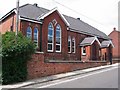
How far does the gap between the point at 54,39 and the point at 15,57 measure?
12.9 metres

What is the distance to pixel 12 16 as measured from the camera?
27.4 meters

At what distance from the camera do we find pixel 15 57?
16.8m

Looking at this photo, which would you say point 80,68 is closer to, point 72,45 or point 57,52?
point 57,52

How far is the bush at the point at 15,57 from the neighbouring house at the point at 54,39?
2.23 meters

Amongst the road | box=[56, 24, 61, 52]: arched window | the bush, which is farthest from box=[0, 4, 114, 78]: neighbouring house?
the road

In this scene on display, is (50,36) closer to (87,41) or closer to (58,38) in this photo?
(58,38)

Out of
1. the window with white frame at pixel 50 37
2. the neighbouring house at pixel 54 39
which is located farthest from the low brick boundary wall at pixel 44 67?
the window with white frame at pixel 50 37

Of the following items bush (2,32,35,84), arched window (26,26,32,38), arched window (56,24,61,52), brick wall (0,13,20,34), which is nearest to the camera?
bush (2,32,35,84)

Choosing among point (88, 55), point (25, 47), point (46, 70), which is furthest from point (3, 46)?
point (88, 55)

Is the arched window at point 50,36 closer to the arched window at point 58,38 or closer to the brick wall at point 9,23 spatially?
the arched window at point 58,38

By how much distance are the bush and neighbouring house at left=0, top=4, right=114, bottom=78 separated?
7.33 feet

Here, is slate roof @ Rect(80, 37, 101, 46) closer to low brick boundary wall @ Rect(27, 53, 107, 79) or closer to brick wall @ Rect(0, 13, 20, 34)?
low brick boundary wall @ Rect(27, 53, 107, 79)

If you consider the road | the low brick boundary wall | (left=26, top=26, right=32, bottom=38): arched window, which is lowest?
the road

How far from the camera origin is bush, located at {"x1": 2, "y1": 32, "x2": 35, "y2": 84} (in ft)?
53.1
